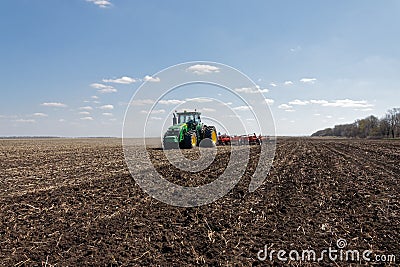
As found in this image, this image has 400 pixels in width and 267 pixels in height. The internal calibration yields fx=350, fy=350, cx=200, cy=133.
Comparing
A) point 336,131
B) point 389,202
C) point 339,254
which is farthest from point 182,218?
point 336,131

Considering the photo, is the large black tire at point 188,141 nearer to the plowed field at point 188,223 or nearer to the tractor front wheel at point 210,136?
the tractor front wheel at point 210,136

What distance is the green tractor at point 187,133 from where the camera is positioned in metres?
21.1

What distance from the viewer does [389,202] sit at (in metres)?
7.88

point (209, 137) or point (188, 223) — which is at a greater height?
point (209, 137)

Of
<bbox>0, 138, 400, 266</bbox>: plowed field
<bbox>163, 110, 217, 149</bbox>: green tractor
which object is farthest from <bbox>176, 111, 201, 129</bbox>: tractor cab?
<bbox>0, 138, 400, 266</bbox>: plowed field

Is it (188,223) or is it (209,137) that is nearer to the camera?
(188,223)

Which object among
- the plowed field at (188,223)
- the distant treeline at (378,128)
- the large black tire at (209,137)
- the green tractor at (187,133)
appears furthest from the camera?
the distant treeline at (378,128)

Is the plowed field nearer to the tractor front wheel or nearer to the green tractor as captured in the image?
the green tractor

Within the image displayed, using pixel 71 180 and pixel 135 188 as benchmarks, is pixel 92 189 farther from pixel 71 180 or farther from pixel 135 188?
pixel 71 180

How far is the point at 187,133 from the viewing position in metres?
22.0

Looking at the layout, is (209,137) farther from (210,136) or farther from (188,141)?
(188,141)

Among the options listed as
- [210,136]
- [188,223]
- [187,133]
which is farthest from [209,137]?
[188,223]

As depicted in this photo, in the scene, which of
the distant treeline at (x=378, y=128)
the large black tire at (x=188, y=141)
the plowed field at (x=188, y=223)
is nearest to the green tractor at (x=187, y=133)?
the large black tire at (x=188, y=141)

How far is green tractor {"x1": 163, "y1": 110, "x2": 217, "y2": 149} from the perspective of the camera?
2112 centimetres
